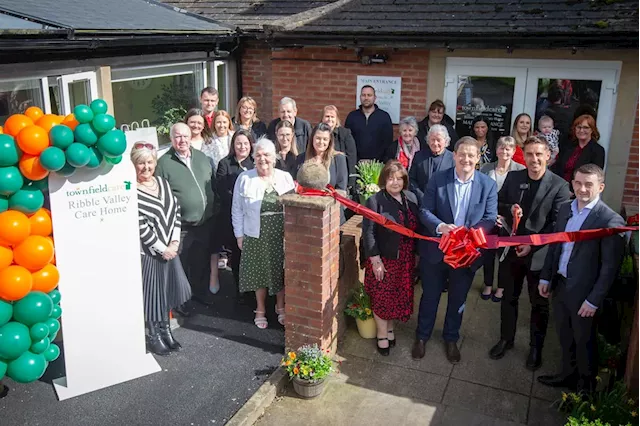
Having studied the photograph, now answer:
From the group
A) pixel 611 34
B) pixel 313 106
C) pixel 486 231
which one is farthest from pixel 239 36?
pixel 486 231

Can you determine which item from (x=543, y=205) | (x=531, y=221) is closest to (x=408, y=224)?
(x=531, y=221)

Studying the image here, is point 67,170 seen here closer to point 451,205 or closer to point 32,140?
point 32,140

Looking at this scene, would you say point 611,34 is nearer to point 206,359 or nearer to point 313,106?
point 313,106

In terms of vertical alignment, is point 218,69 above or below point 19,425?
above

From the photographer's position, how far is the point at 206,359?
5438 mm

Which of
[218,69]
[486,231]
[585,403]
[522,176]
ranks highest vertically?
[218,69]

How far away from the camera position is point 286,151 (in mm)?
6320

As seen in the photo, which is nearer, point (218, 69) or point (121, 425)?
point (121, 425)

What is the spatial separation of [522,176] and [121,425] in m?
3.83

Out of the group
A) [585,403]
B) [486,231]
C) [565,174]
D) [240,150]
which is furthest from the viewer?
[565,174]

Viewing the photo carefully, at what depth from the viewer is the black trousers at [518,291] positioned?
526cm

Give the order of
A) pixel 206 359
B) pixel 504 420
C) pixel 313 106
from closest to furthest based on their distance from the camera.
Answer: pixel 504 420 < pixel 206 359 < pixel 313 106

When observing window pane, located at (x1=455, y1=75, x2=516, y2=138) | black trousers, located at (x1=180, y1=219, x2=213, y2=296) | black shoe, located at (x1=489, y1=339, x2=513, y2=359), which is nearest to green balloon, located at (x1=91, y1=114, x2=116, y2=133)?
black trousers, located at (x1=180, y1=219, x2=213, y2=296)

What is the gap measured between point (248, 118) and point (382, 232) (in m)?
2.69
